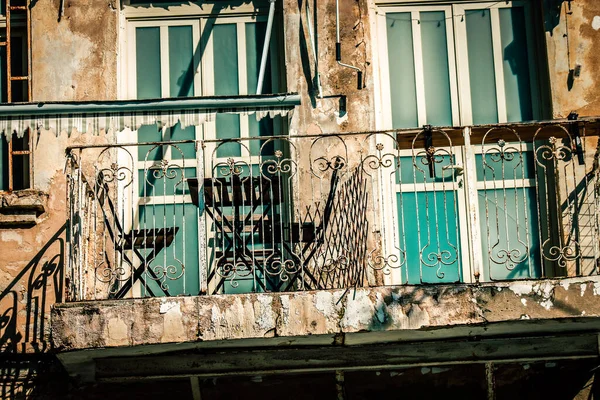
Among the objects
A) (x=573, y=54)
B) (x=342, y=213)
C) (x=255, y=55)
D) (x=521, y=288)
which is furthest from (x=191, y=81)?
(x=521, y=288)

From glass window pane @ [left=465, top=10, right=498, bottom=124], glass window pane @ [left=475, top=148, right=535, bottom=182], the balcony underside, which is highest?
glass window pane @ [left=465, top=10, right=498, bottom=124]

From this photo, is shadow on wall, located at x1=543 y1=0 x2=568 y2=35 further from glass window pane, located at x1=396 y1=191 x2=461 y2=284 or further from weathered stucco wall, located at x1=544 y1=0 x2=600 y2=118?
glass window pane, located at x1=396 y1=191 x2=461 y2=284

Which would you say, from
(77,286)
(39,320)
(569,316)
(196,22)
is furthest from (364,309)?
(196,22)

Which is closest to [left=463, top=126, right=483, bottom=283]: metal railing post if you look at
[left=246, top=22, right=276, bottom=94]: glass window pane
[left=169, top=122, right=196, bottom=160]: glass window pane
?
[left=246, top=22, right=276, bottom=94]: glass window pane

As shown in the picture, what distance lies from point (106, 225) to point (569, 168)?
13.0ft

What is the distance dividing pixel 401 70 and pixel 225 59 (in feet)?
5.21

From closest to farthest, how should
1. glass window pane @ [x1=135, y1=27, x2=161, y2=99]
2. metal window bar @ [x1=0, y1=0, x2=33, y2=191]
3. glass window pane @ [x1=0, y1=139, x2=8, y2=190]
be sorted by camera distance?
metal window bar @ [x1=0, y1=0, x2=33, y2=191], glass window pane @ [x1=0, y1=139, x2=8, y2=190], glass window pane @ [x1=135, y1=27, x2=161, y2=99]

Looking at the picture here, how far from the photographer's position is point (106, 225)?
32.2 feet

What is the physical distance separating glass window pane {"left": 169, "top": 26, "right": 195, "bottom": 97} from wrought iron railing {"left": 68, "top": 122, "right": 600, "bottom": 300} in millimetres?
576

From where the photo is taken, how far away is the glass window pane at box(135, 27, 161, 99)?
10.7 metres

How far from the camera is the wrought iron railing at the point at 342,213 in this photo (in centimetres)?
958

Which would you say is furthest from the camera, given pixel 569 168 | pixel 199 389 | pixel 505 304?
pixel 569 168

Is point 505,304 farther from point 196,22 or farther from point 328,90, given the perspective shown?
point 196,22

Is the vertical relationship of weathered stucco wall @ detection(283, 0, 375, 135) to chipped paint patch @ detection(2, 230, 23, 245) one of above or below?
above
